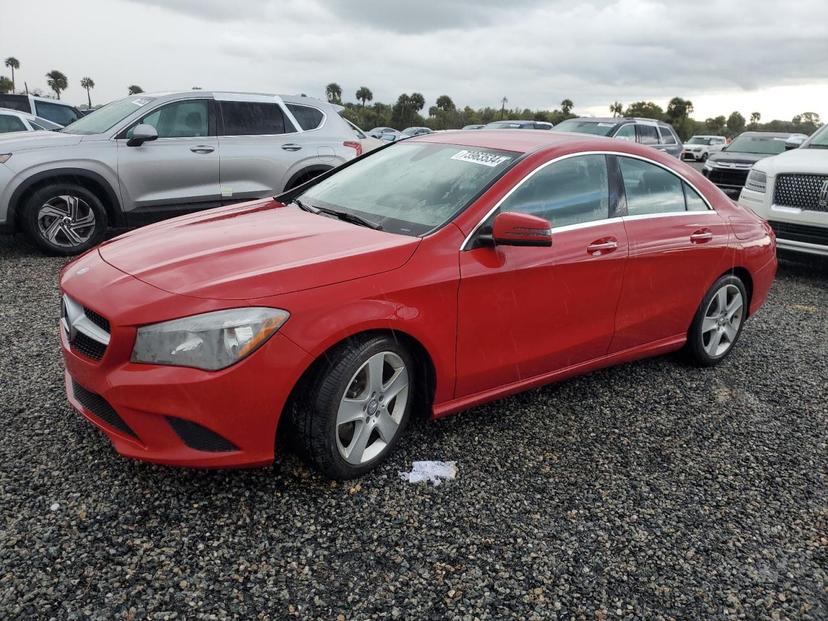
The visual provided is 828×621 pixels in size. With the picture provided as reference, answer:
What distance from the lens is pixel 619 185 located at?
3.71m

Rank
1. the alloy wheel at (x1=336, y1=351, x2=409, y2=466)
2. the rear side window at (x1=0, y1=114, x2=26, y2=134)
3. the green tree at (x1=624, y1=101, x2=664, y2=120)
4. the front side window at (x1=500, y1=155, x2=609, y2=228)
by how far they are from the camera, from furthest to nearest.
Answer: the green tree at (x1=624, y1=101, x2=664, y2=120) < the rear side window at (x1=0, y1=114, x2=26, y2=134) < the front side window at (x1=500, y1=155, x2=609, y2=228) < the alloy wheel at (x1=336, y1=351, x2=409, y2=466)

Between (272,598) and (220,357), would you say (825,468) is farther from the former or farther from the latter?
(220,357)

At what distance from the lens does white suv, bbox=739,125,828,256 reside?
7145 millimetres

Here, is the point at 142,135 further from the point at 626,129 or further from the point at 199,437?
the point at 626,129

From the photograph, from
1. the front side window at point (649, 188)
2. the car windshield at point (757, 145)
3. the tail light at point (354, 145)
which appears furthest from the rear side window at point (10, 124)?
the car windshield at point (757, 145)

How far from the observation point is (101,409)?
2.58 meters

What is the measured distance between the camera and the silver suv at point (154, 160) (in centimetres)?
640

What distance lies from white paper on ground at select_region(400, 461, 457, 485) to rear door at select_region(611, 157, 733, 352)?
1330 mm

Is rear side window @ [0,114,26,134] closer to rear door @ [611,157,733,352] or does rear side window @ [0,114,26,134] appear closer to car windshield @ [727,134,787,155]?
rear door @ [611,157,733,352]

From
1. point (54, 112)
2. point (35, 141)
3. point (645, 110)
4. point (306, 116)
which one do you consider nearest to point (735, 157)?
point (306, 116)

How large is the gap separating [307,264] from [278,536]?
1.07 m

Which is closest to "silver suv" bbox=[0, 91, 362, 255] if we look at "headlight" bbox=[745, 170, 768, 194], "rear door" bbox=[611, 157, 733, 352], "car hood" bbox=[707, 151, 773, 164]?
"rear door" bbox=[611, 157, 733, 352]

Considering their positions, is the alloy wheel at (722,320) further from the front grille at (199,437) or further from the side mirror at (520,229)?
the front grille at (199,437)

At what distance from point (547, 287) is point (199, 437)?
1.79 metres
